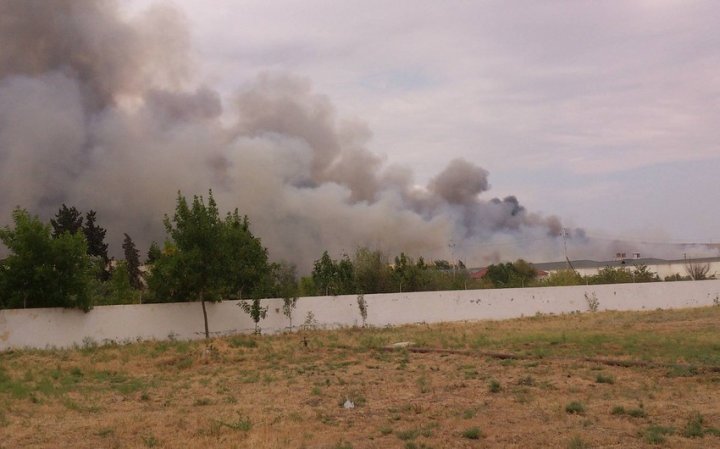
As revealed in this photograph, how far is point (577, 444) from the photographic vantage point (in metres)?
11.4

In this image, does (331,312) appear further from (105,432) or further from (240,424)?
(105,432)

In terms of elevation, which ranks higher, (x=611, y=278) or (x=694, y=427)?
(x=611, y=278)

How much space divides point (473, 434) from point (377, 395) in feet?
17.9

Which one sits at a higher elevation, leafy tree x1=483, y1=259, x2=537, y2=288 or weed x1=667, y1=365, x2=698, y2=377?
leafy tree x1=483, y1=259, x2=537, y2=288

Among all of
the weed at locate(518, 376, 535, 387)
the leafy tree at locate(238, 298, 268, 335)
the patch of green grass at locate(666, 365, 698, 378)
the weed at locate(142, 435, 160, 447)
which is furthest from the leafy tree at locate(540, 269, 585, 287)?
the weed at locate(142, 435, 160, 447)

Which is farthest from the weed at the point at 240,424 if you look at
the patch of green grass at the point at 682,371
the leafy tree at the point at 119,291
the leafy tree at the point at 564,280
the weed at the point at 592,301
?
the leafy tree at the point at 564,280

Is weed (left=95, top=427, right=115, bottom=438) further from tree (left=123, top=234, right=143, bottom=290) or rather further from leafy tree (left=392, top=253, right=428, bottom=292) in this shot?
tree (left=123, top=234, right=143, bottom=290)

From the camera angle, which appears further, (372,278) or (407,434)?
(372,278)

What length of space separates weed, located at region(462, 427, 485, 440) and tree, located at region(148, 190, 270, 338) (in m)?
27.5

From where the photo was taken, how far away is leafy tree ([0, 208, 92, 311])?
33688 millimetres

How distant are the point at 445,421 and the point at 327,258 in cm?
4358

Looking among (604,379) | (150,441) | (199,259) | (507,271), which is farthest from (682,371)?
(507,271)

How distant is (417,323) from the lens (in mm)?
49875

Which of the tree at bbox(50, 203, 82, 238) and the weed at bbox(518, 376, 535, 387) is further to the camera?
the tree at bbox(50, 203, 82, 238)
